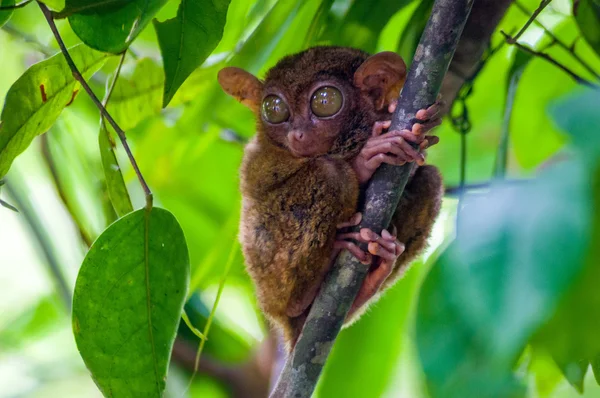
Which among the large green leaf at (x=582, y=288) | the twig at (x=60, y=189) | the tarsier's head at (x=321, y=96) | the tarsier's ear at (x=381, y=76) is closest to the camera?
the large green leaf at (x=582, y=288)

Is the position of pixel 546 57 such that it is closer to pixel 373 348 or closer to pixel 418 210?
pixel 418 210

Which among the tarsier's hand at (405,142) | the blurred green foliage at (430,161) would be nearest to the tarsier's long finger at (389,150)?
the tarsier's hand at (405,142)

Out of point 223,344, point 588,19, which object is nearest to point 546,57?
point 588,19

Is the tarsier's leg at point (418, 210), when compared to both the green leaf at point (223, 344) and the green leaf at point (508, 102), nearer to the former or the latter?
the green leaf at point (508, 102)

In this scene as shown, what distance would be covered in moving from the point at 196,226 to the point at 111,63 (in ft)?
3.51

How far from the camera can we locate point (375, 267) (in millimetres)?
2232

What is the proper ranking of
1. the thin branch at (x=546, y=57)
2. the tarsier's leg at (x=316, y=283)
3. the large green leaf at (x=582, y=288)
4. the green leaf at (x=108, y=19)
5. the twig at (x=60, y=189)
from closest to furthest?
the large green leaf at (x=582, y=288) < the green leaf at (x=108, y=19) < the tarsier's leg at (x=316, y=283) < the thin branch at (x=546, y=57) < the twig at (x=60, y=189)

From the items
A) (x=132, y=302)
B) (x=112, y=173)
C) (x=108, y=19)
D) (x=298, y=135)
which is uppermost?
(x=298, y=135)

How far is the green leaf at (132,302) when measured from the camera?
5.55ft

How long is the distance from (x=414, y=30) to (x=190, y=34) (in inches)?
39.5

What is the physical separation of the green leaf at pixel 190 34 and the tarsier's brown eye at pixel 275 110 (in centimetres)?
78

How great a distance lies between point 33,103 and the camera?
1.88m

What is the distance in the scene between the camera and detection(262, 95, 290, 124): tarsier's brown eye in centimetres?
256

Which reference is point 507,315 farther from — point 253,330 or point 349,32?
point 253,330
